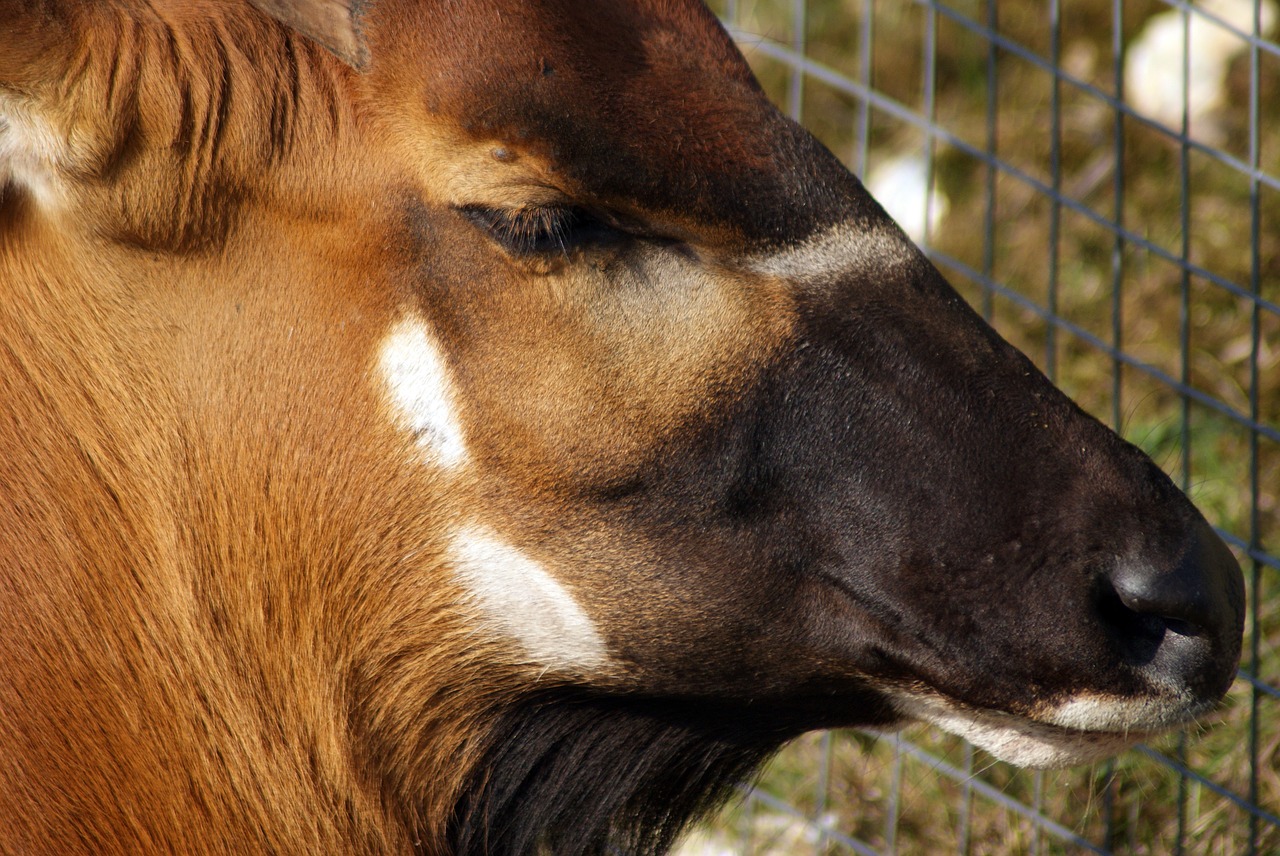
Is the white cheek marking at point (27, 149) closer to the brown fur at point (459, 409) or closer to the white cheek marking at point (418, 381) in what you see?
the brown fur at point (459, 409)

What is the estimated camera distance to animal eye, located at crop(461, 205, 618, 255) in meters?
2.40

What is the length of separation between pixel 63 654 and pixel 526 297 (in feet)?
3.51

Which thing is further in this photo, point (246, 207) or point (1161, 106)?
point (1161, 106)

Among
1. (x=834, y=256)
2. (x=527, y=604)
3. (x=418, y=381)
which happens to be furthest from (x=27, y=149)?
(x=834, y=256)

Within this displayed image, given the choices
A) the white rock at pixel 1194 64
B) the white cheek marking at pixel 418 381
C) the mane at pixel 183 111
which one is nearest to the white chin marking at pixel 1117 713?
the white cheek marking at pixel 418 381

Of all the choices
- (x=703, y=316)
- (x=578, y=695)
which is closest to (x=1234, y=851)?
(x=578, y=695)

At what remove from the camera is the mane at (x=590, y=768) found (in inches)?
107

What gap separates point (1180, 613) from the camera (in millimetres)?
2365

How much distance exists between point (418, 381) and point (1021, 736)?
49.9 inches

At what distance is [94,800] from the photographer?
2555 millimetres

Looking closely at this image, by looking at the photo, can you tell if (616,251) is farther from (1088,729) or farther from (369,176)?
(1088,729)

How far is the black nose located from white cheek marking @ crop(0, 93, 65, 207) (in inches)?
75.5

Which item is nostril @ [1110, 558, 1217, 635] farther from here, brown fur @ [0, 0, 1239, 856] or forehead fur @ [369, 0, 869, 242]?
forehead fur @ [369, 0, 869, 242]

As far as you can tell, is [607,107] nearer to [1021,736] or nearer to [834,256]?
[834,256]
